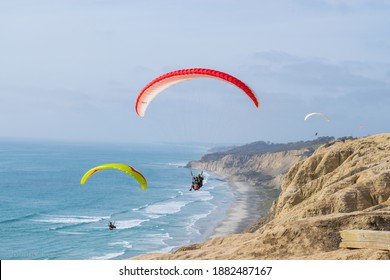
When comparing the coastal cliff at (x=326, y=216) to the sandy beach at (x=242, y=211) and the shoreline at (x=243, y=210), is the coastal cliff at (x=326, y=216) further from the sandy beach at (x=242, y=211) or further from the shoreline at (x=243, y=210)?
the sandy beach at (x=242, y=211)

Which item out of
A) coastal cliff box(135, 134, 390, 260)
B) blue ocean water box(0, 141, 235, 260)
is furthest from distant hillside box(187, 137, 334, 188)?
coastal cliff box(135, 134, 390, 260)

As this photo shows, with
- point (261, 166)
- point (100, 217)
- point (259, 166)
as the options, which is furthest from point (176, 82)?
point (259, 166)

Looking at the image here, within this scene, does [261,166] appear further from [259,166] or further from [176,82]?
[176,82]

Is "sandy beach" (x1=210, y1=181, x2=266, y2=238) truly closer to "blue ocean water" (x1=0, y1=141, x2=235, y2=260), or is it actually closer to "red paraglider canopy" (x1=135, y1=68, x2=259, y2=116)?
"blue ocean water" (x1=0, y1=141, x2=235, y2=260)

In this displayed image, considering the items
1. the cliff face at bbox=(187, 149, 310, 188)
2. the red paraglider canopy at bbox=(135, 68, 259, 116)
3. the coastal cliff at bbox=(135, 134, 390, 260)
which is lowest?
the coastal cliff at bbox=(135, 134, 390, 260)

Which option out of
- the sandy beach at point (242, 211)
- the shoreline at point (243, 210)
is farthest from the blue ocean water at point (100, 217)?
the sandy beach at point (242, 211)

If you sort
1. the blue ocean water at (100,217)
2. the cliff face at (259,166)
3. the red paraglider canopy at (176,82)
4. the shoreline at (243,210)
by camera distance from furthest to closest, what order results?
1. the cliff face at (259,166)
2. the shoreline at (243,210)
3. the blue ocean water at (100,217)
4. the red paraglider canopy at (176,82)

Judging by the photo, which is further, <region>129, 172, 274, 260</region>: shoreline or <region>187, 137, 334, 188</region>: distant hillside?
<region>187, 137, 334, 188</region>: distant hillside
